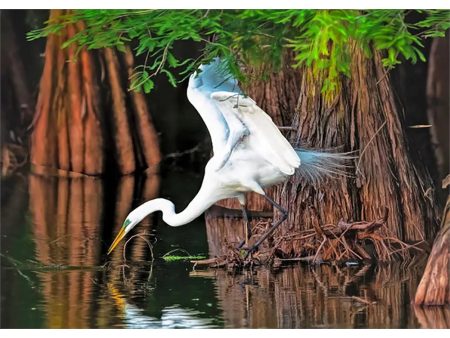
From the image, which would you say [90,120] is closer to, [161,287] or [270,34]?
[270,34]

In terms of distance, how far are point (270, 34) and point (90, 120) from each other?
166 inches

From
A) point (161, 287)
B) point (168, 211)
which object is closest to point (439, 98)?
point (168, 211)

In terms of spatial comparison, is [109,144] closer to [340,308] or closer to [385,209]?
[385,209]

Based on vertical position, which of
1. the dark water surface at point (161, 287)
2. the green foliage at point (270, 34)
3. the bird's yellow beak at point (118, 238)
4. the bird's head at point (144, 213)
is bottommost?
the dark water surface at point (161, 287)

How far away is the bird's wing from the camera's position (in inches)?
353

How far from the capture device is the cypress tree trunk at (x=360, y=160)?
9.46 metres

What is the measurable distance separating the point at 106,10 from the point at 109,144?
393cm

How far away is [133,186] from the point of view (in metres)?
12.7

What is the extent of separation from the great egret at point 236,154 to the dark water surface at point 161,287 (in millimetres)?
359

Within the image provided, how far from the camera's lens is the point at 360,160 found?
9.48 metres

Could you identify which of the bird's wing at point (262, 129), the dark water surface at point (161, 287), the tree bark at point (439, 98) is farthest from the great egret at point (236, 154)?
the tree bark at point (439, 98)

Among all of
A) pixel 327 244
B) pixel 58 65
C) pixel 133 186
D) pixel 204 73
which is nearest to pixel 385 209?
pixel 327 244

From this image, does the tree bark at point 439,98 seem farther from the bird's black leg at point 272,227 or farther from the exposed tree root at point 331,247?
the bird's black leg at point 272,227

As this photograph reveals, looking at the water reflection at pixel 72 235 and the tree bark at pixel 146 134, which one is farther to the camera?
the tree bark at pixel 146 134
